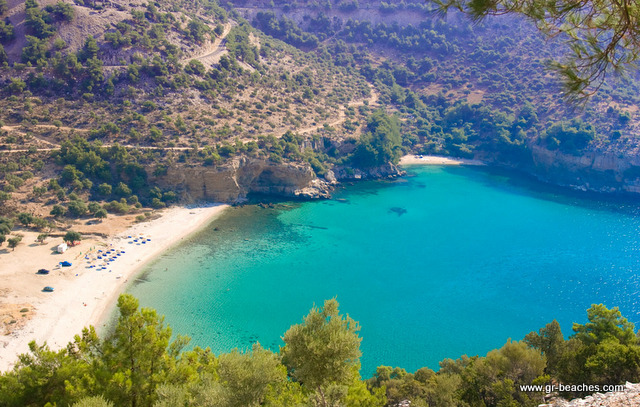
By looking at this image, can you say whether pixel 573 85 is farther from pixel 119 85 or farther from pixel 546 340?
pixel 119 85

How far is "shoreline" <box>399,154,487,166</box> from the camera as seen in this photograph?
78812 millimetres

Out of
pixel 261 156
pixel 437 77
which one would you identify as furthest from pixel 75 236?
pixel 437 77

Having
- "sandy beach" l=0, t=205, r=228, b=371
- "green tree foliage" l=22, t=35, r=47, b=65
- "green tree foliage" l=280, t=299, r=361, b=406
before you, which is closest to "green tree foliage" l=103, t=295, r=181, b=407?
"green tree foliage" l=280, t=299, r=361, b=406

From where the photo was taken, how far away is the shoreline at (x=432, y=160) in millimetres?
78812

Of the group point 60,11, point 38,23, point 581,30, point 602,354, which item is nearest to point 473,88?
point 60,11

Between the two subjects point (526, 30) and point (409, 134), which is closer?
point (409, 134)

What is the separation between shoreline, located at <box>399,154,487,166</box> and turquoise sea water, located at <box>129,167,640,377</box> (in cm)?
2067

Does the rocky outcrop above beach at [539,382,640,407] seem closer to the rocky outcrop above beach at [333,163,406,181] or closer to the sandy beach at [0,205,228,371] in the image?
the sandy beach at [0,205,228,371]

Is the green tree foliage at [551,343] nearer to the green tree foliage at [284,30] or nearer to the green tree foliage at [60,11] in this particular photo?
the green tree foliage at [60,11]

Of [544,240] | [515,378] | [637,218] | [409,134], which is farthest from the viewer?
[409,134]

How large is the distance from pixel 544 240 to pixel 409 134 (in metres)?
42.3

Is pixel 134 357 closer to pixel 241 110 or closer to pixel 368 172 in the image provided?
pixel 241 110

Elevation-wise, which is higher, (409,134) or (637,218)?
(409,134)

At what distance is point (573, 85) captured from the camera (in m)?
9.73
